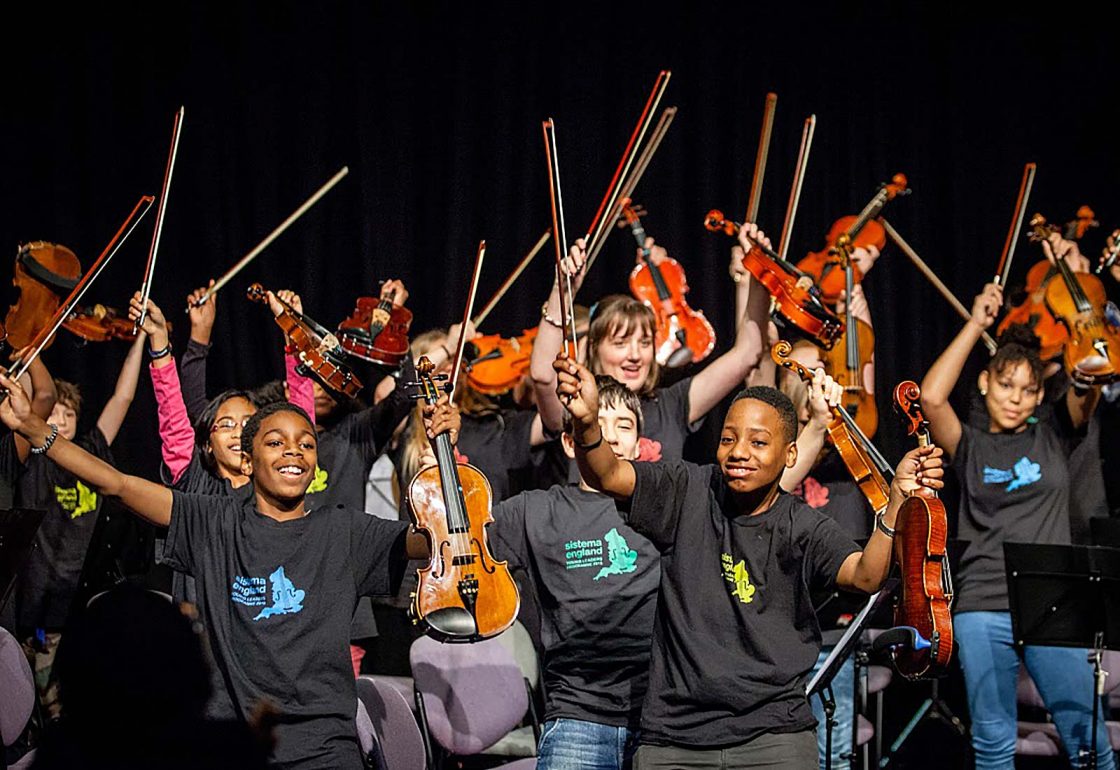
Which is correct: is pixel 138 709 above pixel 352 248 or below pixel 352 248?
below

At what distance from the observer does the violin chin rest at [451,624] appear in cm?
297

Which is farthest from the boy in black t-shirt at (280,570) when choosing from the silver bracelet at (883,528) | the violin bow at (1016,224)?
the violin bow at (1016,224)

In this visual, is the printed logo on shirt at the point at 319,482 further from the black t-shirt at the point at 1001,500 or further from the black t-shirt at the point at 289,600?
the black t-shirt at the point at 1001,500

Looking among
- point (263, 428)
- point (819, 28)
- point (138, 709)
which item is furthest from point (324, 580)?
point (819, 28)

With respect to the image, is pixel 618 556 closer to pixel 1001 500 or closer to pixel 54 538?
pixel 1001 500

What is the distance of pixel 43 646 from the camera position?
4680 millimetres

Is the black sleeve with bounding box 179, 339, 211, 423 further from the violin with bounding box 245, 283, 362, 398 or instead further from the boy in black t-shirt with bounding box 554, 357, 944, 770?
the boy in black t-shirt with bounding box 554, 357, 944, 770

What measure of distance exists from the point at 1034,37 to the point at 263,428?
435cm

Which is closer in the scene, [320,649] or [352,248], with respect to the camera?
[320,649]

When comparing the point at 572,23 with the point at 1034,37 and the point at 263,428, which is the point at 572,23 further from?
the point at 263,428

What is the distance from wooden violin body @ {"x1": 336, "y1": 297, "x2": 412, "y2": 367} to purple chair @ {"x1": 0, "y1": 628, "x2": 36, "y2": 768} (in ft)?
4.82

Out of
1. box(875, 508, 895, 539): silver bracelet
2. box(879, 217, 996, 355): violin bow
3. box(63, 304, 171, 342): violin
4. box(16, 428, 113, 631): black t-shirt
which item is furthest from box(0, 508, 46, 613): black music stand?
box(879, 217, 996, 355): violin bow

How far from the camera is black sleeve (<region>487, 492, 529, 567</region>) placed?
132 inches

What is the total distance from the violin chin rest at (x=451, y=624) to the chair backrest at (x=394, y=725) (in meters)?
0.67
